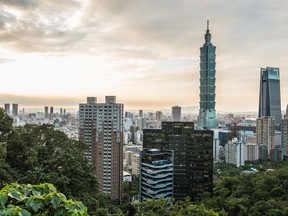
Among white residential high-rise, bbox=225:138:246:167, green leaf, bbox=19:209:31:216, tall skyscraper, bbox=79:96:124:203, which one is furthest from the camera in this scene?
white residential high-rise, bbox=225:138:246:167

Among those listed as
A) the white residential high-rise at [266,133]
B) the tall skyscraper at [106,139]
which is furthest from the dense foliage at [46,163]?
the white residential high-rise at [266,133]

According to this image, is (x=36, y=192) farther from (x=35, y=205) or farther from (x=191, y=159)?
(x=191, y=159)

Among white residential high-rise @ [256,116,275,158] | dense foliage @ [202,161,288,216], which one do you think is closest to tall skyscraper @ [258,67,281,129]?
white residential high-rise @ [256,116,275,158]

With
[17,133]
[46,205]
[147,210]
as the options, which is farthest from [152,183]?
[46,205]

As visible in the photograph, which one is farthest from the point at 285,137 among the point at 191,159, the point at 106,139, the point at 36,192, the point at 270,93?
the point at 36,192

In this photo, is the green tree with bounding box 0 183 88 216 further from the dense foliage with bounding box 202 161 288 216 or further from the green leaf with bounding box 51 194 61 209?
the dense foliage with bounding box 202 161 288 216

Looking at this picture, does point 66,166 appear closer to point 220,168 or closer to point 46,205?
point 46,205
